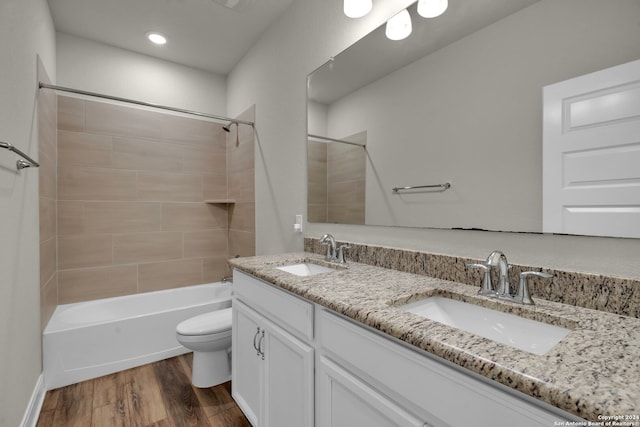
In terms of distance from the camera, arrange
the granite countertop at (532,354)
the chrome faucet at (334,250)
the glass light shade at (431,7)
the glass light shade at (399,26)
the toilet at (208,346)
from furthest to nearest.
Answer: the toilet at (208,346) → the chrome faucet at (334,250) → the glass light shade at (399,26) → the glass light shade at (431,7) → the granite countertop at (532,354)

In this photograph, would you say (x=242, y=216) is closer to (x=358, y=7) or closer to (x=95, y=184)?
(x=95, y=184)

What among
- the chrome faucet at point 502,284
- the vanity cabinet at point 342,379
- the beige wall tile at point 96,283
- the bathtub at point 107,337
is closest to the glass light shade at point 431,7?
the chrome faucet at point 502,284

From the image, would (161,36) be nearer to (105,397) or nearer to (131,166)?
(131,166)

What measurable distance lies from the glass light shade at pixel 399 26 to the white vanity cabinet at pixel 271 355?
50.5 inches

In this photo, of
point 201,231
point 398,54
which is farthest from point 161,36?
point 398,54

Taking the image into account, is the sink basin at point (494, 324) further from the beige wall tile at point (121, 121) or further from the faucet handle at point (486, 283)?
the beige wall tile at point (121, 121)

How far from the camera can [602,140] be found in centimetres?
85

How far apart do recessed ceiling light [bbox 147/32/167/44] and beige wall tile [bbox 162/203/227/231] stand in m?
1.41

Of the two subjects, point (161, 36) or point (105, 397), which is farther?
point (161, 36)

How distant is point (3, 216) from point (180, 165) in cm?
172

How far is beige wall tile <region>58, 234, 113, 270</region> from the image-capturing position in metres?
2.45

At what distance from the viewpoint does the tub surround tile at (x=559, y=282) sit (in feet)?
2.68

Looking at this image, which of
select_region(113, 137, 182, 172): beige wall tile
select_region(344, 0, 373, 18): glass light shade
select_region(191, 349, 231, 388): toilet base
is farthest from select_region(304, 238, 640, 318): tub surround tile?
select_region(113, 137, 182, 172): beige wall tile

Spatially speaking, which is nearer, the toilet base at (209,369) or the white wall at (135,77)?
the toilet base at (209,369)
